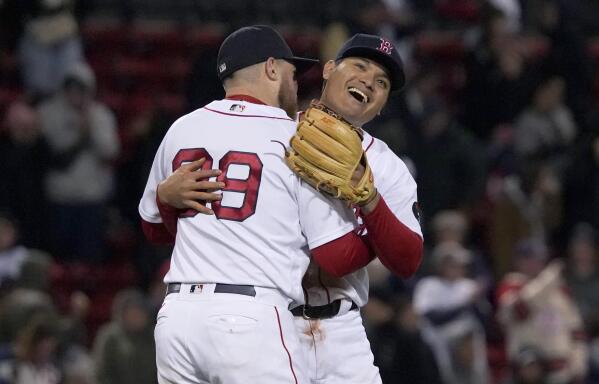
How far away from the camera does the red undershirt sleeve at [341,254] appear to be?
5.08m

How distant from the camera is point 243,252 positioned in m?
5.00

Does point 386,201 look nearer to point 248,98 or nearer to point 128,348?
point 248,98

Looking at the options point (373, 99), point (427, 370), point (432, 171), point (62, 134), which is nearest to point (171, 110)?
point (62, 134)

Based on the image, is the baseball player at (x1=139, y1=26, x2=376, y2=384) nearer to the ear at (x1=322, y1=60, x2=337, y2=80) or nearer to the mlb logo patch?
the mlb logo patch

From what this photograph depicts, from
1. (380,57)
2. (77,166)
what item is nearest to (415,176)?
(77,166)

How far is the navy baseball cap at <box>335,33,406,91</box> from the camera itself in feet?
17.9

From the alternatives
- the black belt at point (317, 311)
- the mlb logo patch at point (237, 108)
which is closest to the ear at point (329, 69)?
the mlb logo patch at point (237, 108)

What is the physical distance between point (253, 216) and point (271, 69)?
599 mm

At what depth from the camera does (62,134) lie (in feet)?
36.1

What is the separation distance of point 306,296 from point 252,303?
1.79 ft

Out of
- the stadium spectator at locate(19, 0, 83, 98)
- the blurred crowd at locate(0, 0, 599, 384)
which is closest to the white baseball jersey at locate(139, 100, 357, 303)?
the blurred crowd at locate(0, 0, 599, 384)

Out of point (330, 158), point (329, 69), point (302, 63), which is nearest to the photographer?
point (330, 158)

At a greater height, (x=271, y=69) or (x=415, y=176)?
(x=271, y=69)

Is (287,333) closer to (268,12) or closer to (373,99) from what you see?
(373,99)
